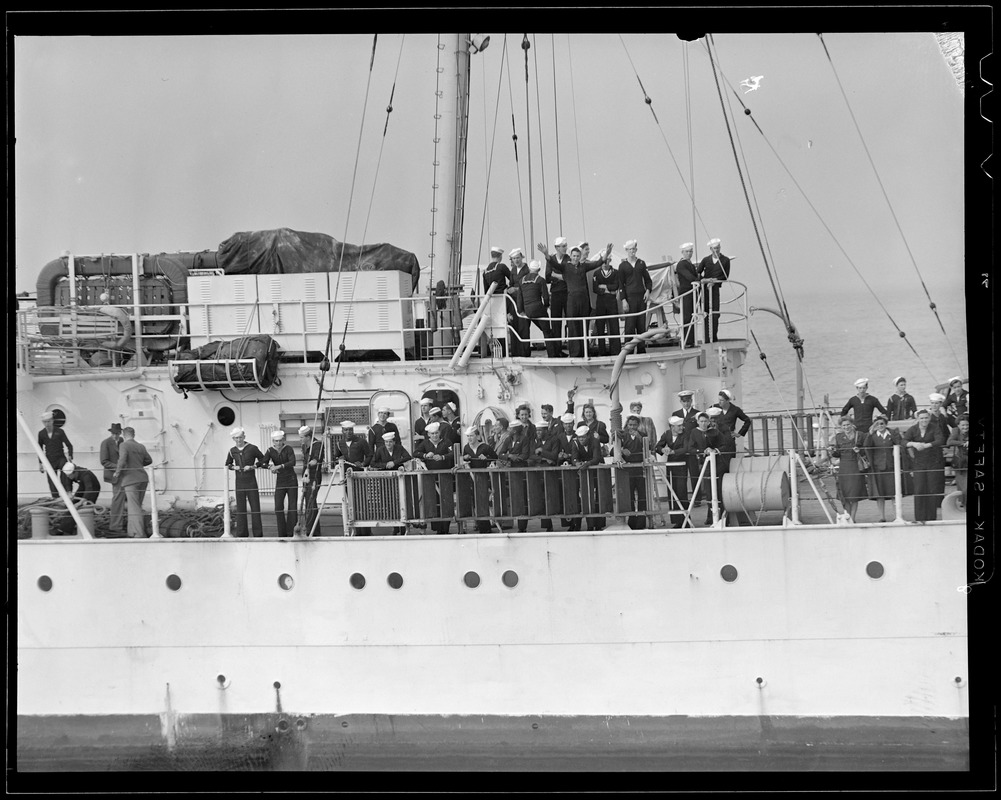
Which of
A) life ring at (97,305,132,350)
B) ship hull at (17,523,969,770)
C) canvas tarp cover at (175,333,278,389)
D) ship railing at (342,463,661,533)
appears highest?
life ring at (97,305,132,350)

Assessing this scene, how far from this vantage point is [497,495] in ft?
43.2

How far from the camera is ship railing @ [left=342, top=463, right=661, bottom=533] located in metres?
13.0

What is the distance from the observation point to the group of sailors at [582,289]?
551 inches

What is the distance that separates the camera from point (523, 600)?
13094mm

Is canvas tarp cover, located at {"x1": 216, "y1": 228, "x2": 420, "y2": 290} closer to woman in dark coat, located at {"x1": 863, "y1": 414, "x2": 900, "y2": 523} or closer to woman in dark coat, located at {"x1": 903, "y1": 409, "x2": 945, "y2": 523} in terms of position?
woman in dark coat, located at {"x1": 863, "y1": 414, "x2": 900, "y2": 523}

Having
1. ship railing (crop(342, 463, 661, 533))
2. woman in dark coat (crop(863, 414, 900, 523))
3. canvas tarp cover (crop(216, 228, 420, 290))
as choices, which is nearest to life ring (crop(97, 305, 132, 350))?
canvas tarp cover (crop(216, 228, 420, 290))

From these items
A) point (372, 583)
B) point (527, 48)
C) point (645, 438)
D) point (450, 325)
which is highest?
point (527, 48)

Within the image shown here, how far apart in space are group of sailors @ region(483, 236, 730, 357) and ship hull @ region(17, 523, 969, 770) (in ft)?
8.77

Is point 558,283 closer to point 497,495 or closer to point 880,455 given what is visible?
point 497,495

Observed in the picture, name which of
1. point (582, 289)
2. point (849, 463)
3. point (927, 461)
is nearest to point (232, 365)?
point (582, 289)
